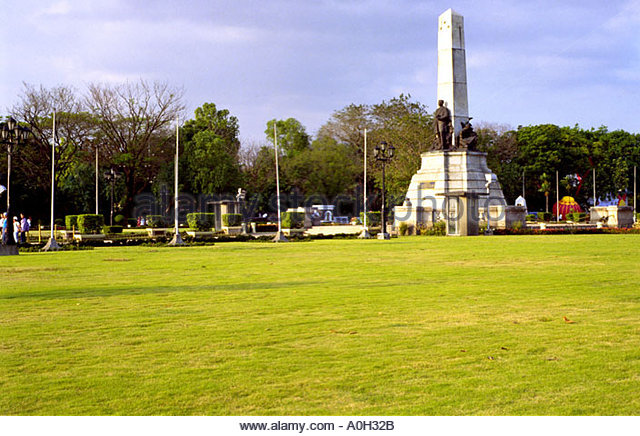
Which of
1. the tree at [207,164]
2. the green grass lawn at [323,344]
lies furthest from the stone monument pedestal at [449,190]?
the tree at [207,164]

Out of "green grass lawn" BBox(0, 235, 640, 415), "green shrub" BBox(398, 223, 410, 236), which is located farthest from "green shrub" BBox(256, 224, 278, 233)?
"green grass lawn" BBox(0, 235, 640, 415)

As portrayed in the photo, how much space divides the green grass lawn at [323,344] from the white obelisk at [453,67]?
82.3ft

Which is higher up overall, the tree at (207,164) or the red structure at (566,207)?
the tree at (207,164)

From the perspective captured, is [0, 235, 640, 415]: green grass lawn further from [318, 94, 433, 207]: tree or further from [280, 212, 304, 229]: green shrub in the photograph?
[318, 94, 433, 207]: tree

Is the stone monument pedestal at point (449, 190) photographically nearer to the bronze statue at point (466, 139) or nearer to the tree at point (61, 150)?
the bronze statue at point (466, 139)

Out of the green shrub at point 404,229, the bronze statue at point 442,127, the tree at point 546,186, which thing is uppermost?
the bronze statue at point 442,127

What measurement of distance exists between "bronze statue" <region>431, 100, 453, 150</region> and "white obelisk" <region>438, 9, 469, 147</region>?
19.0 inches

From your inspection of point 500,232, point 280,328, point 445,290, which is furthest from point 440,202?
point 280,328

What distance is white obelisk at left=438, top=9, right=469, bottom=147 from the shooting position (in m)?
36.6

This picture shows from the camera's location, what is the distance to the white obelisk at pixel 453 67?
120 ft

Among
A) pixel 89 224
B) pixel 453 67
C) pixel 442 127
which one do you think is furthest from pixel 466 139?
pixel 89 224

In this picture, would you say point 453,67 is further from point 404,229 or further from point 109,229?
point 109,229

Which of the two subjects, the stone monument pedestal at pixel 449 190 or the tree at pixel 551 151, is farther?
the tree at pixel 551 151

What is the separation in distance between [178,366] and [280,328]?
1.87m
